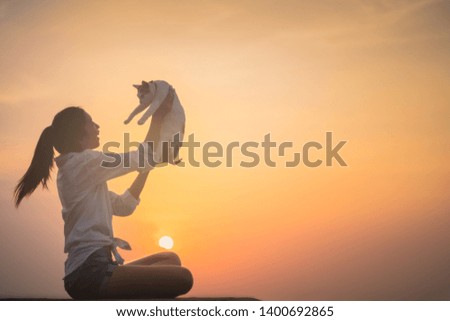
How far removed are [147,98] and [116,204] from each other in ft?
2.09

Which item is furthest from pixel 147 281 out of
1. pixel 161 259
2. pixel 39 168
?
pixel 39 168

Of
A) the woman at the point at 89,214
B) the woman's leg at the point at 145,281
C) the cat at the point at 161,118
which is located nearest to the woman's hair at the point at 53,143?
the woman at the point at 89,214

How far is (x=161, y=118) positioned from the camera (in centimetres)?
370

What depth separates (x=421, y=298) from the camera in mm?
4633

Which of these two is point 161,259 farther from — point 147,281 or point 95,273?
point 95,273

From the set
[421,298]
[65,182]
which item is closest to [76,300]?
[65,182]

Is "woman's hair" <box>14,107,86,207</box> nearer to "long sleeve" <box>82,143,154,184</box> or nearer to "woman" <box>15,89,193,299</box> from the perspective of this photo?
"woman" <box>15,89,193,299</box>

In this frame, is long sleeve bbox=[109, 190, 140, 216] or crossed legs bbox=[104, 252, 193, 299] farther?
long sleeve bbox=[109, 190, 140, 216]

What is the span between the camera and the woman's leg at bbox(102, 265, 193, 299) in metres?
3.51

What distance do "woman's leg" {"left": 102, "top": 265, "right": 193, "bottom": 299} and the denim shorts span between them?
0.11 feet

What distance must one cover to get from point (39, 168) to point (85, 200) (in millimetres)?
304

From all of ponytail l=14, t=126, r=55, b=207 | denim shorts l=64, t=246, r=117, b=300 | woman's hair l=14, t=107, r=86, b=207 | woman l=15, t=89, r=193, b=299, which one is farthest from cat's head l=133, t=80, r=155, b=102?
denim shorts l=64, t=246, r=117, b=300
